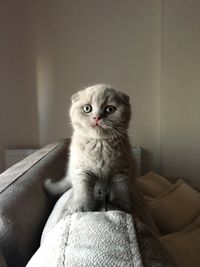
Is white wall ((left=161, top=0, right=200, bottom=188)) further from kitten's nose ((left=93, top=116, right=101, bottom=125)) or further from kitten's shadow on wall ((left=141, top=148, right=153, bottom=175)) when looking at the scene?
kitten's nose ((left=93, top=116, right=101, bottom=125))

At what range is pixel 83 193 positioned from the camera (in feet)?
2.78

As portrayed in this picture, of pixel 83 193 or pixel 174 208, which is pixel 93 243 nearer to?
pixel 83 193

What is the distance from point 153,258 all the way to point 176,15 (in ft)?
6.85

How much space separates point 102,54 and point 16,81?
0.64 m

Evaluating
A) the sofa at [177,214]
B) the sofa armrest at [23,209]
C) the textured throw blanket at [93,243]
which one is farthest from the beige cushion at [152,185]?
the textured throw blanket at [93,243]

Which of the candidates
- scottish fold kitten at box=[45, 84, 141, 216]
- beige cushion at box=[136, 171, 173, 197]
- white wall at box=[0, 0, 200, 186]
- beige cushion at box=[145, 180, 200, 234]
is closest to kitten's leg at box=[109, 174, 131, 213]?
scottish fold kitten at box=[45, 84, 141, 216]

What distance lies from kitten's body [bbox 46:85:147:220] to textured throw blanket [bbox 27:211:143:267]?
0.95 feet

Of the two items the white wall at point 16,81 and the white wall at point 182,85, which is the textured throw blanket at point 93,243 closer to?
the white wall at point 182,85

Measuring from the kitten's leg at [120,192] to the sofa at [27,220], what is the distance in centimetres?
5

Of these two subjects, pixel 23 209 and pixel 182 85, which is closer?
pixel 23 209

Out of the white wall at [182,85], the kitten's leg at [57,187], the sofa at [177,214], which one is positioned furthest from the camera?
the white wall at [182,85]

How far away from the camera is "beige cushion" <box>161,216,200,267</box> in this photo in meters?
1.23

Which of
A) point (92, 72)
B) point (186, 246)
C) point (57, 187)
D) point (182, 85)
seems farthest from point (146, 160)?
point (57, 187)

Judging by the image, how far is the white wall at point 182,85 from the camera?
2277 millimetres
